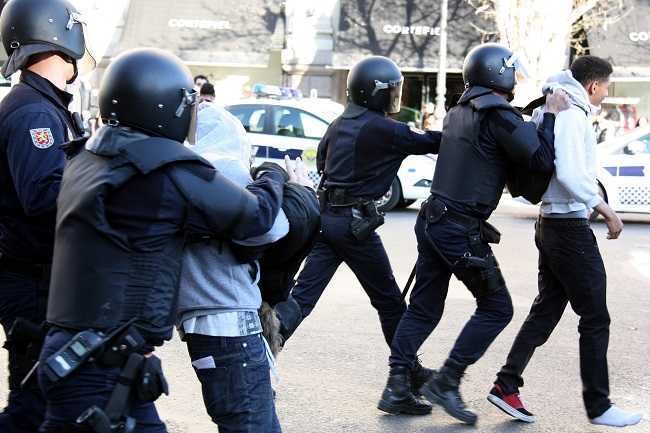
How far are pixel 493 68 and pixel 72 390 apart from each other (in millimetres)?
2688

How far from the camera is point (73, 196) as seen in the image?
2480 millimetres

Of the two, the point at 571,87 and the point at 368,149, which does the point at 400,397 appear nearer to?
the point at 368,149

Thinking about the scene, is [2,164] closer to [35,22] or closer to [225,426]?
[35,22]

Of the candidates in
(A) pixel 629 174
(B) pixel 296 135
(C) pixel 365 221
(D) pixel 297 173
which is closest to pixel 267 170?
(D) pixel 297 173

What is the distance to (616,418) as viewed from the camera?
4488mm

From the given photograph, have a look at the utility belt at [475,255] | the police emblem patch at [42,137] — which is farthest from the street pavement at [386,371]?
the police emblem patch at [42,137]

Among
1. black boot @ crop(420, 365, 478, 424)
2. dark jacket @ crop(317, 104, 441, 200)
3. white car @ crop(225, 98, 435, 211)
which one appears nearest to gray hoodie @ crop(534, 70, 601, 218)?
dark jacket @ crop(317, 104, 441, 200)

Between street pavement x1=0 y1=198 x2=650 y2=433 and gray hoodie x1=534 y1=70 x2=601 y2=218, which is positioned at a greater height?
gray hoodie x1=534 y1=70 x2=601 y2=218

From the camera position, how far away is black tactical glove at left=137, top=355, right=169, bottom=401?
2.47 meters

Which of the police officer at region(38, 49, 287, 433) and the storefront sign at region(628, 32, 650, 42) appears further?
the storefront sign at region(628, 32, 650, 42)

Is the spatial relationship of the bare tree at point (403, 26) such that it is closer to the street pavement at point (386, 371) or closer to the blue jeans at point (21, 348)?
A: the street pavement at point (386, 371)

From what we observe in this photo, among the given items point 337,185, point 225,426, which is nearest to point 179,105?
point 225,426

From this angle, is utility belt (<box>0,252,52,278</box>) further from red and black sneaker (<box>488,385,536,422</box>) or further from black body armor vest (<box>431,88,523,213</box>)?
red and black sneaker (<box>488,385,536,422</box>)

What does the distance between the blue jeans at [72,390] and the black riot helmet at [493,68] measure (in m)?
2.56
